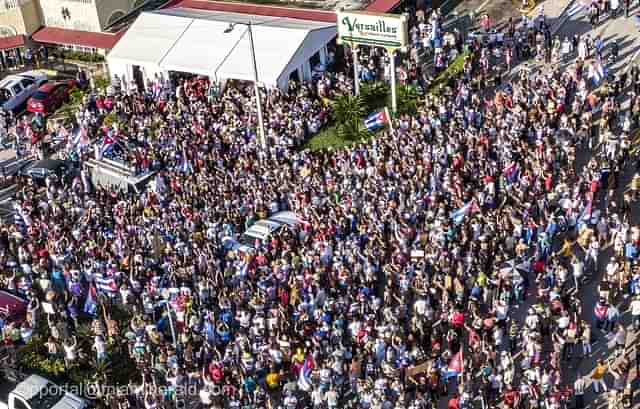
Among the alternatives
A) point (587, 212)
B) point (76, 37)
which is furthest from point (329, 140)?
point (76, 37)

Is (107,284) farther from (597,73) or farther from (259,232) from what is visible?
(597,73)

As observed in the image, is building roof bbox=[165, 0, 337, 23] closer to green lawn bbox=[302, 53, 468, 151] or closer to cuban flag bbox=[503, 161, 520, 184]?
green lawn bbox=[302, 53, 468, 151]

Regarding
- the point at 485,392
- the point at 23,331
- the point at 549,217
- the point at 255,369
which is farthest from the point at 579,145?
the point at 23,331

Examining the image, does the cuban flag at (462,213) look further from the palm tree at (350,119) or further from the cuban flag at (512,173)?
the palm tree at (350,119)

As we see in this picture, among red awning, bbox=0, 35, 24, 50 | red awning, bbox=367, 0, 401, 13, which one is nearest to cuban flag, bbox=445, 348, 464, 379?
red awning, bbox=367, 0, 401, 13

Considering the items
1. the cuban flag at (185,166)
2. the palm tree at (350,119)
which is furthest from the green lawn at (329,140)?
the cuban flag at (185,166)

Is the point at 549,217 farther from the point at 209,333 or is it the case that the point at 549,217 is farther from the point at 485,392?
the point at 209,333
